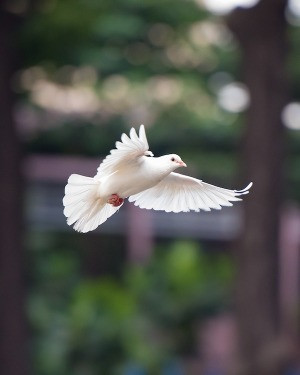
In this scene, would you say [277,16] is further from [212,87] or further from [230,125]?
[230,125]

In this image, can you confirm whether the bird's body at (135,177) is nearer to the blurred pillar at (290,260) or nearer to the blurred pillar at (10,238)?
the blurred pillar at (10,238)

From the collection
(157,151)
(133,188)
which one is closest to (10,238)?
(157,151)

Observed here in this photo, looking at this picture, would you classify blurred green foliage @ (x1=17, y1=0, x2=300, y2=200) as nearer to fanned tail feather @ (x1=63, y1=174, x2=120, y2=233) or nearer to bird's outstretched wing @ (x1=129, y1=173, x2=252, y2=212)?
bird's outstretched wing @ (x1=129, y1=173, x2=252, y2=212)

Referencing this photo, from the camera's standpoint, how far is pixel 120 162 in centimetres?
408

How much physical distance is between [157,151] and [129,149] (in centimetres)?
1374

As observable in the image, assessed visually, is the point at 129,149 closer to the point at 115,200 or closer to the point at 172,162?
the point at 172,162

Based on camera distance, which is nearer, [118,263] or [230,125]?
[230,125]

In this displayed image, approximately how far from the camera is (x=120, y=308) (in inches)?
520

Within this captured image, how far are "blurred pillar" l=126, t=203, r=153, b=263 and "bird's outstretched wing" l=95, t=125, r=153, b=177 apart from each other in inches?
650

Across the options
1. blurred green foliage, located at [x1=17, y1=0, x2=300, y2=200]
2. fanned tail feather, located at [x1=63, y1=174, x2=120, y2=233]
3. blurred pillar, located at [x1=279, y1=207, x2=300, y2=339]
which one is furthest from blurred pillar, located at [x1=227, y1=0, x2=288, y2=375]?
fanned tail feather, located at [x1=63, y1=174, x2=120, y2=233]

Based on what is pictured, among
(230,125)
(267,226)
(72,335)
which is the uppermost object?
(230,125)

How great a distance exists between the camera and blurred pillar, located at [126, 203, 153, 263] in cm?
2083

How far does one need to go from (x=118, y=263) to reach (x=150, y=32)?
7618 millimetres

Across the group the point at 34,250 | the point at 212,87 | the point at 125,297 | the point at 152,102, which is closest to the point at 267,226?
the point at 125,297
